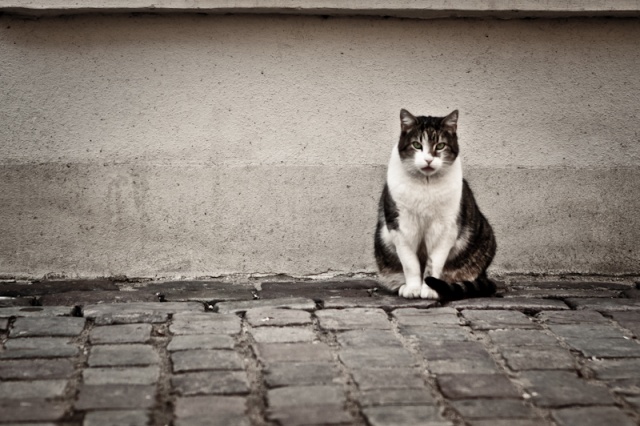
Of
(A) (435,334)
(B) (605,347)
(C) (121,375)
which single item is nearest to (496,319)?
(A) (435,334)

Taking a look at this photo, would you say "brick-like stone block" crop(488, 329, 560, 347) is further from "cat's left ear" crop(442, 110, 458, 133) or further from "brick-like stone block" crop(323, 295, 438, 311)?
"cat's left ear" crop(442, 110, 458, 133)

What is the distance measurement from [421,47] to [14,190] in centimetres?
254

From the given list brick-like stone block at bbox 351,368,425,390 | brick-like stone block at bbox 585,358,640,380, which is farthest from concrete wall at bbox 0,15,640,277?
brick-like stone block at bbox 351,368,425,390

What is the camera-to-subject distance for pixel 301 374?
3.47m

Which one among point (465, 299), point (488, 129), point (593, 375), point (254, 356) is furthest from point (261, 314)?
point (488, 129)

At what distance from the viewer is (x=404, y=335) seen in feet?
13.1

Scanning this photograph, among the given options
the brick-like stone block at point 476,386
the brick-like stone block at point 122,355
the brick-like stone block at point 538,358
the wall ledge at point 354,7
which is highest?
the wall ledge at point 354,7

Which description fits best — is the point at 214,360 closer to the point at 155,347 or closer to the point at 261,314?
the point at 155,347

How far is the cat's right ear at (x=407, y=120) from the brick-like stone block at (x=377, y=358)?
1460 millimetres

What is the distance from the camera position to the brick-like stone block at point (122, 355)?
3580 millimetres

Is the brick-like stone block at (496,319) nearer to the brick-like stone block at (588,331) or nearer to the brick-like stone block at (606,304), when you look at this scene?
the brick-like stone block at (588,331)

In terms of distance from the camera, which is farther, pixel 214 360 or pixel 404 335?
pixel 404 335

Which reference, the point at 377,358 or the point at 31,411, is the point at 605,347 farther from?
the point at 31,411

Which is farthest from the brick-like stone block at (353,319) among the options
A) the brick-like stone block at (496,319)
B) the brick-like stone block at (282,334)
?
the brick-like stone block at (496,319)
